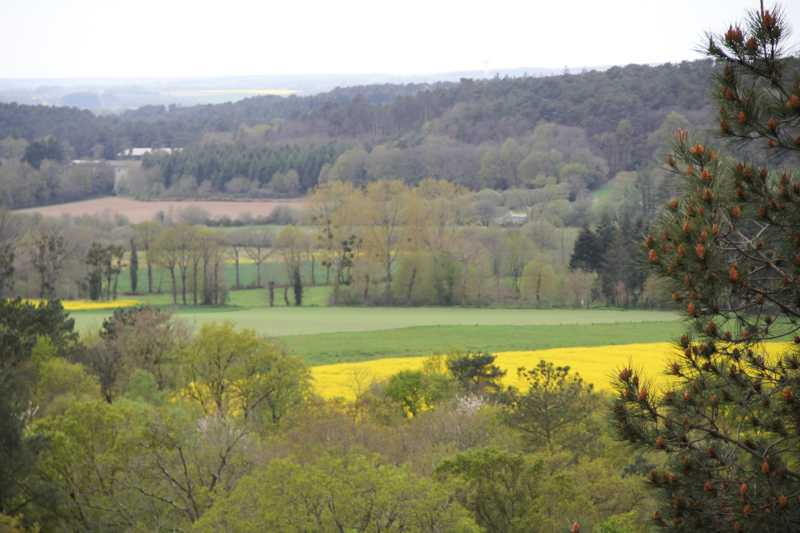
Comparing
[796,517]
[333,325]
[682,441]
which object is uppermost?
[682,441]

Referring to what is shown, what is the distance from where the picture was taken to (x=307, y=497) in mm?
11820

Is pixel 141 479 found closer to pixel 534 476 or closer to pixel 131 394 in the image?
pixel 534 476

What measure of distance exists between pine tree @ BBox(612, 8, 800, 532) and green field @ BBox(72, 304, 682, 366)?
2853cm

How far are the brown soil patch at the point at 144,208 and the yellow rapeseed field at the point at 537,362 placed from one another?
241 feet

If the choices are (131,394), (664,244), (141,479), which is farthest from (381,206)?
(664,244)

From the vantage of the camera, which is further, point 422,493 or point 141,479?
point 141,479

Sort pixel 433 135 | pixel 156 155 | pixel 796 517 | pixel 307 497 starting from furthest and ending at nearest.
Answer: pixel 156 155 → pixel 433 135 → pixel 307 497 → pixel 796 517

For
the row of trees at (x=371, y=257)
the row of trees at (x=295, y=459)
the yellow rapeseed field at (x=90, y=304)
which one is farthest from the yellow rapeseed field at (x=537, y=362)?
the yellow rapeseed field at (x=90, y=304)

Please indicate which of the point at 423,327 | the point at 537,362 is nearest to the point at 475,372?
the point at 537,362

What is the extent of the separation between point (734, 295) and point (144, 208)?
398 ft

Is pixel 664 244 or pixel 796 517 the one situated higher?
pixel 664 244

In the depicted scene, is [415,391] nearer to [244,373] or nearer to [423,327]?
[244,373]

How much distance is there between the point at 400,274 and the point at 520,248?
39.9ft

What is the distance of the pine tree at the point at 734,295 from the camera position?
6.84m
